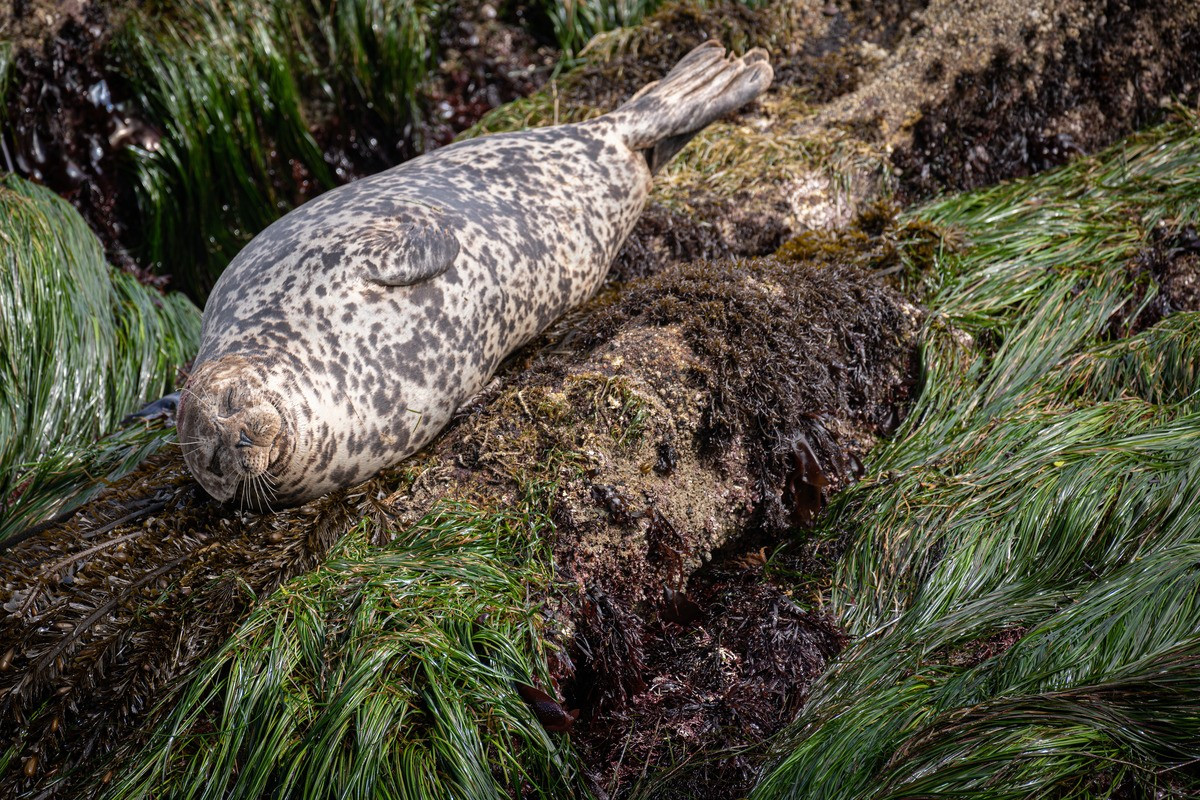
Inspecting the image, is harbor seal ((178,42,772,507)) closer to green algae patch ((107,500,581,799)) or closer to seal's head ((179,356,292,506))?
seal's head ((179,356,292,506))

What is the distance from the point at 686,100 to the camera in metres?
4.44

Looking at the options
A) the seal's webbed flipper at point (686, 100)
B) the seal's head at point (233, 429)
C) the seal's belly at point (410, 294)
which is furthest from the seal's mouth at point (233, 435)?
the seal's webbed flipper at point (686, 100)

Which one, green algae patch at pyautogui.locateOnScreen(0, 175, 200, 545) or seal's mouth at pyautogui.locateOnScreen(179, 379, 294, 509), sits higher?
green algae patch at pyautogui.locateOnScreen(0, 175, 200, 545)

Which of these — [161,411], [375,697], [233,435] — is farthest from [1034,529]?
[161,411]

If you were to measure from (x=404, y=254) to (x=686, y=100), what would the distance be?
1.90 m

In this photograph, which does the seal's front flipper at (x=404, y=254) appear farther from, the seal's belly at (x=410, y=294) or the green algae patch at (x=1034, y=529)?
the green algae patch at (x=1034, y=529)

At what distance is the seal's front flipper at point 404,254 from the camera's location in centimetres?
316

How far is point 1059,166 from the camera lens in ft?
15.3

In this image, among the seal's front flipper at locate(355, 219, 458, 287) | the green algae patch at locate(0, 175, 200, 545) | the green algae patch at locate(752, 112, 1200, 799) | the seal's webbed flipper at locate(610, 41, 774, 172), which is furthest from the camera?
the seal's webbed flipper at locate(610, 41, 774, 172)

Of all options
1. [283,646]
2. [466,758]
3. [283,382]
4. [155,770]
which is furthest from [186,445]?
[466,758]

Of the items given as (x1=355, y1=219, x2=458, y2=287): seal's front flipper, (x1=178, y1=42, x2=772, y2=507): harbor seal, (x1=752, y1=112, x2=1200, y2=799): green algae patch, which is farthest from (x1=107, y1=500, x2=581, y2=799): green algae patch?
(x1=355, y1=219, x2=458, y2=287): seal's front flipper

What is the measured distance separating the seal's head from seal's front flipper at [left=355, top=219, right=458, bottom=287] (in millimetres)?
542

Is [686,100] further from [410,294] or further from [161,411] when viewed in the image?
[161,411]

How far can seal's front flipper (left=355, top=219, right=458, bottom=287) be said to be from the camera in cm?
316
